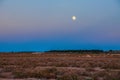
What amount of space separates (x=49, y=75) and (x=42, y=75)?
63 centimetres

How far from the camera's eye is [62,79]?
20.1 meters

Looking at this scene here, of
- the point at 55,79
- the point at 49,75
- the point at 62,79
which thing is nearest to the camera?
the point at 62,79

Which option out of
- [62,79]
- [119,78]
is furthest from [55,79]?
[119,78]

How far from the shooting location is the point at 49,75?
22922mm

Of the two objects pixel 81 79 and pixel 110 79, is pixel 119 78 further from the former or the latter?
pixel 81 79

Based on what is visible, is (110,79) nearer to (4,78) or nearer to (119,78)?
(119,78)

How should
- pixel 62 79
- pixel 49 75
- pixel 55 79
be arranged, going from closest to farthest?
pixel 62 79, pixel 55 79, pixel 49 75

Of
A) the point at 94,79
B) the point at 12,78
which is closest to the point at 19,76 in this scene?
the point at 12,78

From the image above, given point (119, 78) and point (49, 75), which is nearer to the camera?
point (119, 78)

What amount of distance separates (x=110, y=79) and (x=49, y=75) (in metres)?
5.04

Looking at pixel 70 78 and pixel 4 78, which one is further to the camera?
pixel 4 78

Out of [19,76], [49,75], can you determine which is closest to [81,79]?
[49,75]

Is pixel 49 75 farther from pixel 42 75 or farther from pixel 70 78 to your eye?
pixel 70 78

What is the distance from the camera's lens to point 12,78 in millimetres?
22453
